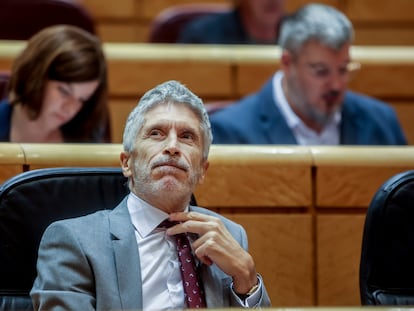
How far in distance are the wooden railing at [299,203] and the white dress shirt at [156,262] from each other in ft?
0.58

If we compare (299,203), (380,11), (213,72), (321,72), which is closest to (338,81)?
(321,72)

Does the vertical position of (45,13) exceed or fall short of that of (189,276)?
it exceeds it

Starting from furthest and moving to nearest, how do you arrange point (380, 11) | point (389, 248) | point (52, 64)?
point (380, 11), point (52, 64), point (389, 248)

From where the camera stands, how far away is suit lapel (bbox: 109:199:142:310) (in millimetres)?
927

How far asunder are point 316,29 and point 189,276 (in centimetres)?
69

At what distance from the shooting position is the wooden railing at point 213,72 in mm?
1711

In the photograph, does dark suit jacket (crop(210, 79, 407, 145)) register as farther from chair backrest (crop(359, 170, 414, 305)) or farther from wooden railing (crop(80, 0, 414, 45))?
wooden railing (crop(80, 0, 414, 45))

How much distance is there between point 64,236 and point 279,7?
1129 mm

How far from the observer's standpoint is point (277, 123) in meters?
1.50

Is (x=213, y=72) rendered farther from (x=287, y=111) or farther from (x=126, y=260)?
(x=126, y=260)

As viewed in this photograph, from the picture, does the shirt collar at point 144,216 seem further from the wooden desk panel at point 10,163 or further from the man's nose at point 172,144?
the wooden desk panel at point 10,163

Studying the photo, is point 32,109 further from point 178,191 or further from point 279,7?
point 279,7

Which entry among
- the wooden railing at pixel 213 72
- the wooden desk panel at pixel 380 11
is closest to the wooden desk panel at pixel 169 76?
the wooden railing at pixel 213 72

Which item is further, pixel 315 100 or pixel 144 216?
pixel 315 100
